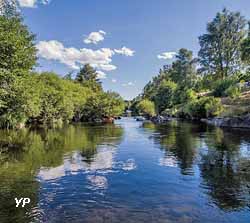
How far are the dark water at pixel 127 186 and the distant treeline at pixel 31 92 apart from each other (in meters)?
6.63

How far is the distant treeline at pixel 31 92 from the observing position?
2583 cm

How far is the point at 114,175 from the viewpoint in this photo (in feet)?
54.0

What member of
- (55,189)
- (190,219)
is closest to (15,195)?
(55,189)

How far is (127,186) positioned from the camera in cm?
1429

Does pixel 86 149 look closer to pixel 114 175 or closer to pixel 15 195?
pixel 114 175

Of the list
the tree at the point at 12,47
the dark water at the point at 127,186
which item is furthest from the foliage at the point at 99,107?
the dark water at the point at 127,186

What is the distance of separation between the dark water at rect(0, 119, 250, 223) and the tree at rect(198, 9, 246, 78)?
216 feet

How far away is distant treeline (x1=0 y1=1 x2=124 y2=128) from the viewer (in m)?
25.8

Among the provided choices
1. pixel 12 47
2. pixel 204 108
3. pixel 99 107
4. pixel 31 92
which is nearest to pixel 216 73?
pixel 204 108

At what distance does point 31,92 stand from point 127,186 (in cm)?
2427

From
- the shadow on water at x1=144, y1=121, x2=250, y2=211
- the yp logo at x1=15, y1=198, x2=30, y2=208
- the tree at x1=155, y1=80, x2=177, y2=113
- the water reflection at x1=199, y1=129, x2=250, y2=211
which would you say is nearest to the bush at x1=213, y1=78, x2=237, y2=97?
the tree at x1=155, y1=80, x2=177, y2=113

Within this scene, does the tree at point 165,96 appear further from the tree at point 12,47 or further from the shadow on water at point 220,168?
the shadow on water at point 220,168

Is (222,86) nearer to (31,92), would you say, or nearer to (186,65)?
(186,65)

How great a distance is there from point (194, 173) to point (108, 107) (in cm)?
7015
